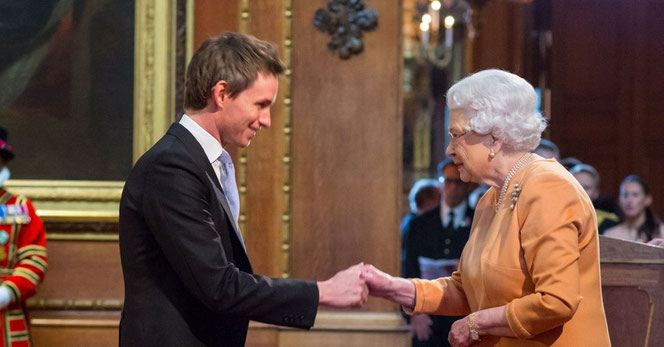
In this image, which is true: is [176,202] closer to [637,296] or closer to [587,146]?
[637,296]

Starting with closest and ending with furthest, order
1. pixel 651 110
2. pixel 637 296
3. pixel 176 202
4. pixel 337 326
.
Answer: pixel 176 202, pixel 637 296, pixel 337 326, pixel 651 110

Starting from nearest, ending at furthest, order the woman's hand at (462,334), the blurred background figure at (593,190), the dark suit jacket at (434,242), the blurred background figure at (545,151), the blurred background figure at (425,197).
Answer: the woman's hand at (462,334)
the blurred background figure at (545,151)
the dark suit jacket at (434,242)
the blurred background figure at (593,190)
the blurred background figure at (425,197)

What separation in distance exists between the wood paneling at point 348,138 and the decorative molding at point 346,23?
0.04m

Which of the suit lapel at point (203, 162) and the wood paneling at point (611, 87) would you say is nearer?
the suit lapel at point (203, 162)

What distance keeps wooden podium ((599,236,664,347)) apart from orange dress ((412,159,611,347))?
65 cm

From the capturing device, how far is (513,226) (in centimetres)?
267

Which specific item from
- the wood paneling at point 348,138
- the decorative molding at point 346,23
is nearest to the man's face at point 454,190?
the wood paneling at point 348,138

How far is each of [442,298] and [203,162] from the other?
1.00m

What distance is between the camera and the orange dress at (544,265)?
2531 millimetres

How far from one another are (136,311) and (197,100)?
0.59m

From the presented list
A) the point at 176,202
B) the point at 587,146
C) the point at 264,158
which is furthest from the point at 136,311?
the point at 587,146

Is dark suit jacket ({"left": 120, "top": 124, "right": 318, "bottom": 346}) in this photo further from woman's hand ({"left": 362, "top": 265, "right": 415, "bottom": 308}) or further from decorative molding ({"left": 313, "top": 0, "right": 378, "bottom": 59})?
decorative molding ({"left": 313, "top": 0, "right": 378, "bottom": 59})

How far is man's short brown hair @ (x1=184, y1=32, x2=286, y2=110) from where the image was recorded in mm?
2545

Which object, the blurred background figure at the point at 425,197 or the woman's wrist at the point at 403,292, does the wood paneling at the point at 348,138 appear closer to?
the blurred background figure at the point at 425,197
